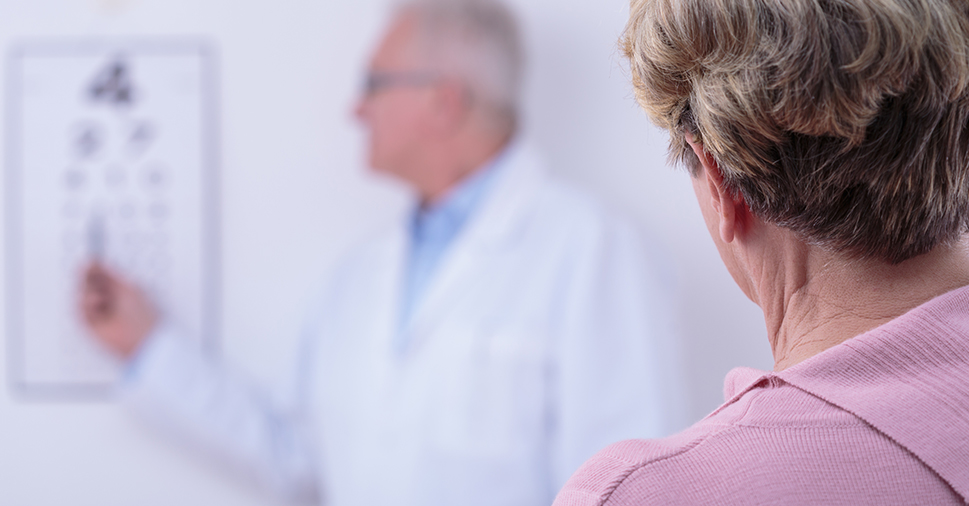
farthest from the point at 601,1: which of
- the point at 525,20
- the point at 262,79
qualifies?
the point at 262,79

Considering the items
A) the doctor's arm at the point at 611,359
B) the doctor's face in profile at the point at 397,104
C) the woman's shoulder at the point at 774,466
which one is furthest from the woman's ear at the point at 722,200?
the doctor's face in profile at the point at 397,104

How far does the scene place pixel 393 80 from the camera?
1.27 meters

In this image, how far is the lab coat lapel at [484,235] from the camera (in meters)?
1.26

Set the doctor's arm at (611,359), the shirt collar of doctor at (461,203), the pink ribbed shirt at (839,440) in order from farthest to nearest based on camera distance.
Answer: the shirt collar of doctor at (461,203)
the doctor's arm at (611,359)
the pink ribbed shirt at (839,440)

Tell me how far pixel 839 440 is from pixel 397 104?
3.44ft

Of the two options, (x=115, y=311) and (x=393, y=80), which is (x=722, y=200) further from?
(x=115, y=311)

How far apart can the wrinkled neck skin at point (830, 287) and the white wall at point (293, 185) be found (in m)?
0.80

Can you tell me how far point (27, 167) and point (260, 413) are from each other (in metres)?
0.63

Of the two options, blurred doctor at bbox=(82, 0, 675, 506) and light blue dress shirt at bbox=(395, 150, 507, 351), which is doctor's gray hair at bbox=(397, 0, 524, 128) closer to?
blurred doctor at bbox=(82, 0, 675, 506)

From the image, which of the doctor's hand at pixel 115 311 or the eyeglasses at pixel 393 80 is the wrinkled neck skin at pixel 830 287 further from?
the doctor's hand at pixel 115 311

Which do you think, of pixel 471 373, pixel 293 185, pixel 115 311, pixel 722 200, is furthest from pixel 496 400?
pixel 722 200

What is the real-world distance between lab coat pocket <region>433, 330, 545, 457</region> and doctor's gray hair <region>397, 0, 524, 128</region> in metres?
0.46

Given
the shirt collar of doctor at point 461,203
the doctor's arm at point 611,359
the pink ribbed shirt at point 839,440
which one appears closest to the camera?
the pink ribbed shirt at point 839,440

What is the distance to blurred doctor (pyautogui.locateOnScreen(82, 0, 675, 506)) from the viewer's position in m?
1.20
